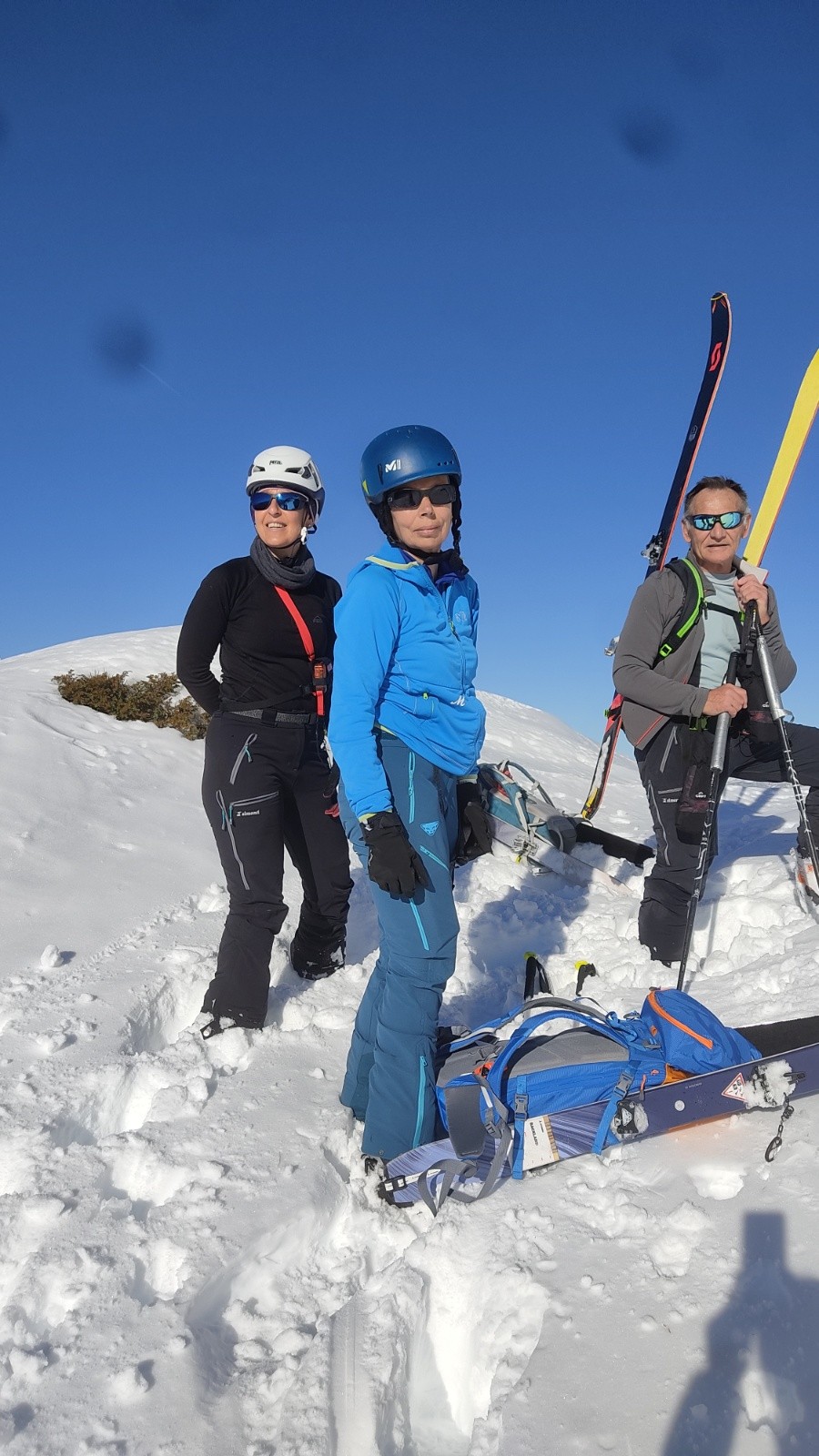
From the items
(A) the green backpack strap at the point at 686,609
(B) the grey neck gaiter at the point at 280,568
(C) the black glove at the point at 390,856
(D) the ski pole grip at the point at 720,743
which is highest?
(A) the green backpack strap at the point at 686,609

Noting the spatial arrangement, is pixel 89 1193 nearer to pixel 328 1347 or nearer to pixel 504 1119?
pixel 328 1347

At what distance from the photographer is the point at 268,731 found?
410cm

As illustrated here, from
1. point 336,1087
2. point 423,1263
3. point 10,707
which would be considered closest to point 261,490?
point 336,1087

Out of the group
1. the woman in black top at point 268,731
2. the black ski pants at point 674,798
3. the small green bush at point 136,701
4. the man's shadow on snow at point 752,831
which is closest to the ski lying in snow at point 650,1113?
the woman in black top at point 268,731

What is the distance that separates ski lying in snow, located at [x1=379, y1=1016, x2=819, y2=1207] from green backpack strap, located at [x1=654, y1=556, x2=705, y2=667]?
2.36 metres

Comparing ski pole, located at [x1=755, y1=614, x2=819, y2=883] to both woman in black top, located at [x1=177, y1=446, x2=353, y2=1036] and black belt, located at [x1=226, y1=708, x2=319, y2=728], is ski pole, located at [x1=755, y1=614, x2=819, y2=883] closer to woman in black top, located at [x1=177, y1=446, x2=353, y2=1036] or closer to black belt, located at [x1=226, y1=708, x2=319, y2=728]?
woman in black top, located at [x1=177, y1=446, x2=353, y2=1036]

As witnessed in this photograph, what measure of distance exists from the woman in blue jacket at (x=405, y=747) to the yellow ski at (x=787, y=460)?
4.30 meters

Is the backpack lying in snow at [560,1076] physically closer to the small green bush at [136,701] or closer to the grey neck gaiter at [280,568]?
the grey neck gaiter at [280,568]

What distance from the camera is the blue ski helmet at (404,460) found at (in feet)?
9.50

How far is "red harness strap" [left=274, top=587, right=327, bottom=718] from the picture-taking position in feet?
13.7

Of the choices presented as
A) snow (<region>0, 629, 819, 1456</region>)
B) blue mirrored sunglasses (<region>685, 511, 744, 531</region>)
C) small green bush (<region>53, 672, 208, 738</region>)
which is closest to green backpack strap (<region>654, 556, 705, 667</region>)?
blue mirrored sunglasses (<region>685, 511, 744, 531</region>)

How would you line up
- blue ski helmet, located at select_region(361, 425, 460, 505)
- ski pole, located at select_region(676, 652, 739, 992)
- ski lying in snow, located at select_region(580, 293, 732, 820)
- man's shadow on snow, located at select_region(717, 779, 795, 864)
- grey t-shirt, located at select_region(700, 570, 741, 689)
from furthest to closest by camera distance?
ski lying in snow, located at select_region(580, 293, 732, 820)
man's shadow on snow, located at select_region(717, 779, 795, 864)
grey t-shirt, located at select_region(700, 570, 741, 689)
ski pole, located at select_region(676, 652, 739, 992)
blue ski helmet, located at select_region(361, 425, 460, 505)

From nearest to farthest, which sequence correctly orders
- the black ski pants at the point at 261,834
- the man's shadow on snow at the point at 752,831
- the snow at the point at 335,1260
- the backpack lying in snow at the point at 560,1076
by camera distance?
the snow at the point at 335,1260 → the backpack lying in snow at the point at 560,1076 → the black ski pants at the point at 261,834 → the man's shadow on snow at the point at 752,831

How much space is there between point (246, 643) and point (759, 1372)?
3.41 meters
